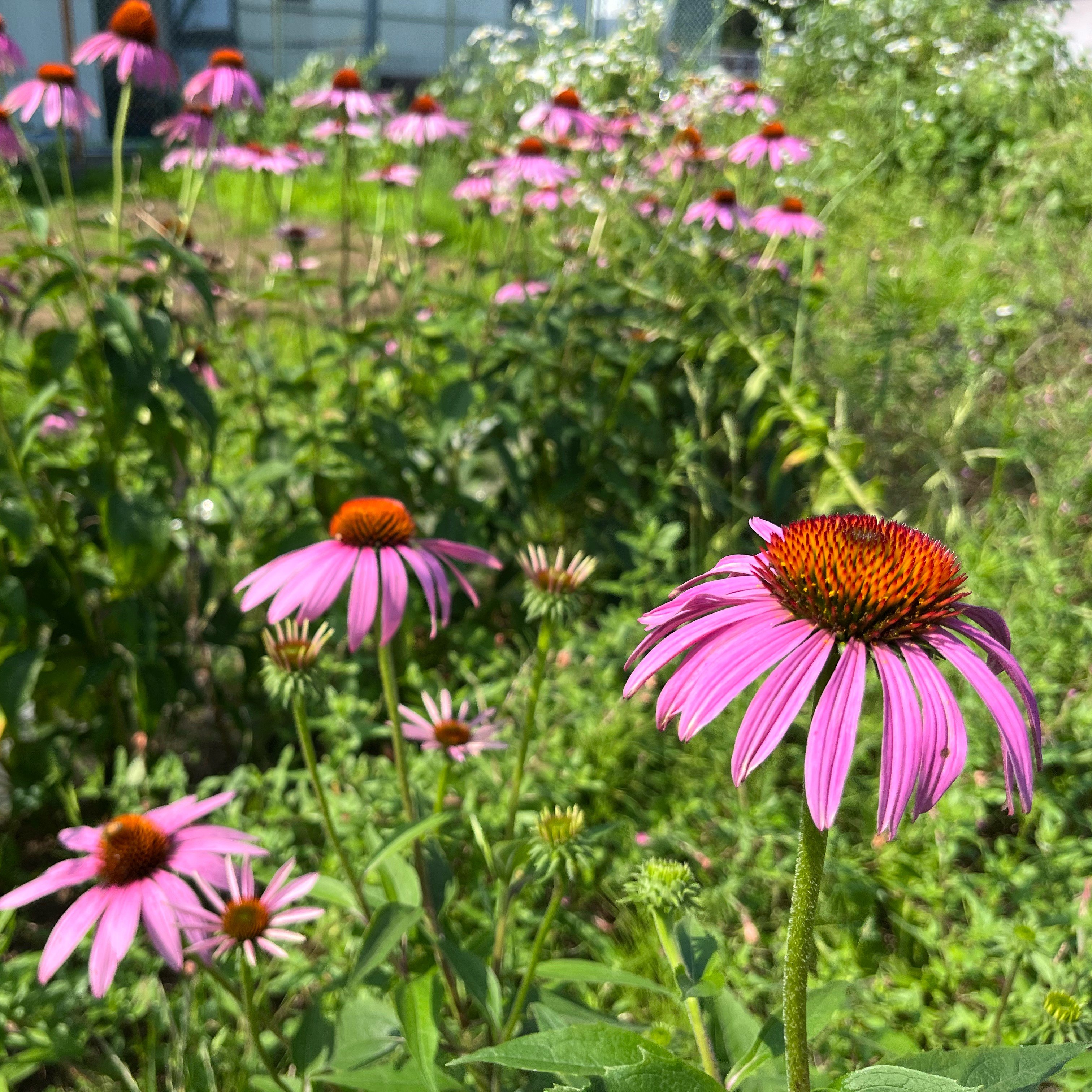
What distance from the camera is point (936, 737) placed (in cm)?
58

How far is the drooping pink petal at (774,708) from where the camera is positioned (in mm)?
585

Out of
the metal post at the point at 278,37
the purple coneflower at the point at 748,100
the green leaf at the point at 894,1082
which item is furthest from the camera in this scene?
the metal post at the point at 278,37

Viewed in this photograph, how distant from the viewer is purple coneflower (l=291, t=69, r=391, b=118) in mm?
2275

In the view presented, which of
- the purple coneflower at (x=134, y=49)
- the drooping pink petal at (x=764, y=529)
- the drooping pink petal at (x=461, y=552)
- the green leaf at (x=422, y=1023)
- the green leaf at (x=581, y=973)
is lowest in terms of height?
the green leaf at (x=581, y=973)

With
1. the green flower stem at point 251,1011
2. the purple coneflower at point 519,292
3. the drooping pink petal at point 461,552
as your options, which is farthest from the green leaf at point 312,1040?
the purple coneflower at point 519,292

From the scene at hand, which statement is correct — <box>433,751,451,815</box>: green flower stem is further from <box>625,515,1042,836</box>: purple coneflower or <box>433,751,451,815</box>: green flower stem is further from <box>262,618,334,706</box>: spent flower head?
<box>625,515,1042,836</box>: purple coneflower

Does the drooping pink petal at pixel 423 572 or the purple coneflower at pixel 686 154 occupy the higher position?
the purple coneflower at pixel 686 154

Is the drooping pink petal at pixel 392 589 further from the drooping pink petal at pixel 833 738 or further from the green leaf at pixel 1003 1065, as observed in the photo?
the green leaf at pixel 1003 1065

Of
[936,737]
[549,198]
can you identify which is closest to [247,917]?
[936,737]

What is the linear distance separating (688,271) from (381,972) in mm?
1815

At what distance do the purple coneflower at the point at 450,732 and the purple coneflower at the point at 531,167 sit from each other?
1.51 metres

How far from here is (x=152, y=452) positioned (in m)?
1.69

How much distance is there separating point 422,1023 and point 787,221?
2045 mm

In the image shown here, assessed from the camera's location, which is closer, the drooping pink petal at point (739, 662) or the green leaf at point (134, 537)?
the drooping pink petal at point (739, 662)
